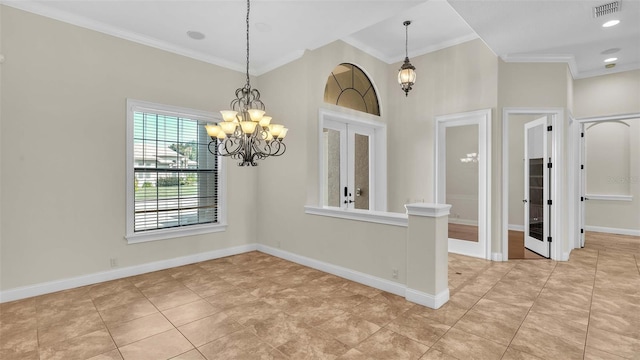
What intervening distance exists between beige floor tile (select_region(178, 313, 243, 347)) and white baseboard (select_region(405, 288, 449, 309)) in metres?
A: 1.77

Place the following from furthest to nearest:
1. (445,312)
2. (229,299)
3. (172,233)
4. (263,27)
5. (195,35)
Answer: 1. (172,233)
2. (195,35)
3. (263,27)
4. (229,299)
5. (445,312)

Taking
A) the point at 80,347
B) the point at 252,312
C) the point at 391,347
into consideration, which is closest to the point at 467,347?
the point at 391,347

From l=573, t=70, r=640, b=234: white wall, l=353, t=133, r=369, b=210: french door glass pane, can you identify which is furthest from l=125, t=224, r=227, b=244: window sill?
l=573, t=70, r=640, b=234: white wall

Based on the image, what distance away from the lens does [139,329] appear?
2.65 meters

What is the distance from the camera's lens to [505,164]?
465cm

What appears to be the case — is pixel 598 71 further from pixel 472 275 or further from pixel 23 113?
pixel 23 113

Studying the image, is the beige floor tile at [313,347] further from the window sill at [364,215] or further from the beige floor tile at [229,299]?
the window sill at [364,215]

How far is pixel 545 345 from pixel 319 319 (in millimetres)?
1861

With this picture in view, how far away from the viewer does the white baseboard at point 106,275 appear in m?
3.30

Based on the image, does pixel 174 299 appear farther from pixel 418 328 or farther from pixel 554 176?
pixel 554 176

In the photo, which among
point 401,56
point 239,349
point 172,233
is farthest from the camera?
point 401,56

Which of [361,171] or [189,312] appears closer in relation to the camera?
[189,312]

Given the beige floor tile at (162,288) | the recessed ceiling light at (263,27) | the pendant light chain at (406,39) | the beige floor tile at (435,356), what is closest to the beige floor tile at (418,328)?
the beige floor tile at (435,356)

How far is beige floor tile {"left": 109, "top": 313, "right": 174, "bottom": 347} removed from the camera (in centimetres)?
251
